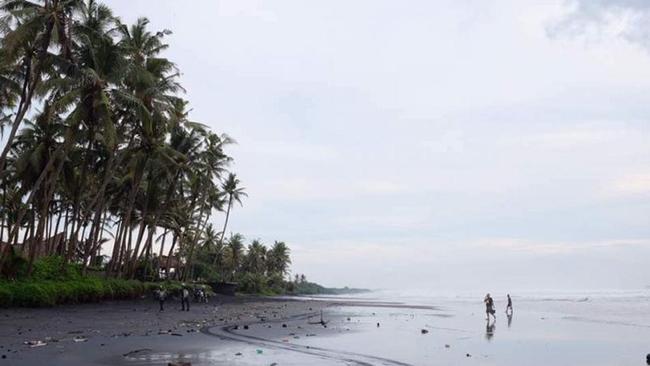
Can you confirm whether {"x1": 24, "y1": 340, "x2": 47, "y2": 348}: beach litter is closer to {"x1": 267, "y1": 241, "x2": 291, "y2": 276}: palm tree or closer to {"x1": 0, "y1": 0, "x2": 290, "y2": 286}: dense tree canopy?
{"x1": 0, "y1": 0, "x2": 290, "y2": 286}: dense tree canopy

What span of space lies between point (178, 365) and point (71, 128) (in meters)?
22.6

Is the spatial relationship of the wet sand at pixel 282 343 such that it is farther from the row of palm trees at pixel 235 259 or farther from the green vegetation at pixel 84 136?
the row of palm trees at pixel 235 259

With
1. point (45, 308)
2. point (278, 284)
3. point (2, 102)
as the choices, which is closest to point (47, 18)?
point (2, 102)

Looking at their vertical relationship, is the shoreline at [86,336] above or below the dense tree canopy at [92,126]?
below

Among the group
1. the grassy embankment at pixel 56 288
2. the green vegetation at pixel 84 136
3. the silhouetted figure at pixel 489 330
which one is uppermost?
the green vegetation at pixel 84 136

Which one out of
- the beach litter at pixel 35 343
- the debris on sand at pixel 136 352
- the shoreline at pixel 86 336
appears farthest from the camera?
the beach litter at pixel 35 343

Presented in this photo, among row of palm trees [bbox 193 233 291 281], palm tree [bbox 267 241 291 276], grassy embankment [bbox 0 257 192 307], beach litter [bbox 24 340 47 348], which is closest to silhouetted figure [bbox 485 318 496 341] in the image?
beach litter [bbox 24 340 47 348]

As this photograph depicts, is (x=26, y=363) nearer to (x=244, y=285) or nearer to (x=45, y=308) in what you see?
(x=45, y=308)

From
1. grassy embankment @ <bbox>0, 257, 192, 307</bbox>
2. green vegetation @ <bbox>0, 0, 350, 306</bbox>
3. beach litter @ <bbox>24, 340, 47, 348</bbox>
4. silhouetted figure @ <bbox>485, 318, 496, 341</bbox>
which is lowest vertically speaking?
beach litter @ <bbox>24, 340, 47, 348</bbox>

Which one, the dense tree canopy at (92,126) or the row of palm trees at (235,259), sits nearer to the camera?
the dense tree canopy at (92,126)

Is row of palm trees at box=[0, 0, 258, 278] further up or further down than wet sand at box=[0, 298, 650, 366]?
further up

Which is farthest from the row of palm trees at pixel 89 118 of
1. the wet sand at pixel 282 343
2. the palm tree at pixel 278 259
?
the palm tree at pixel 278 259

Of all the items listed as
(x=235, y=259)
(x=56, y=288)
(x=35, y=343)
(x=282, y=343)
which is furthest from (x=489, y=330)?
(x=235, y=259)

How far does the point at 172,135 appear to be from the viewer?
48906 mm
